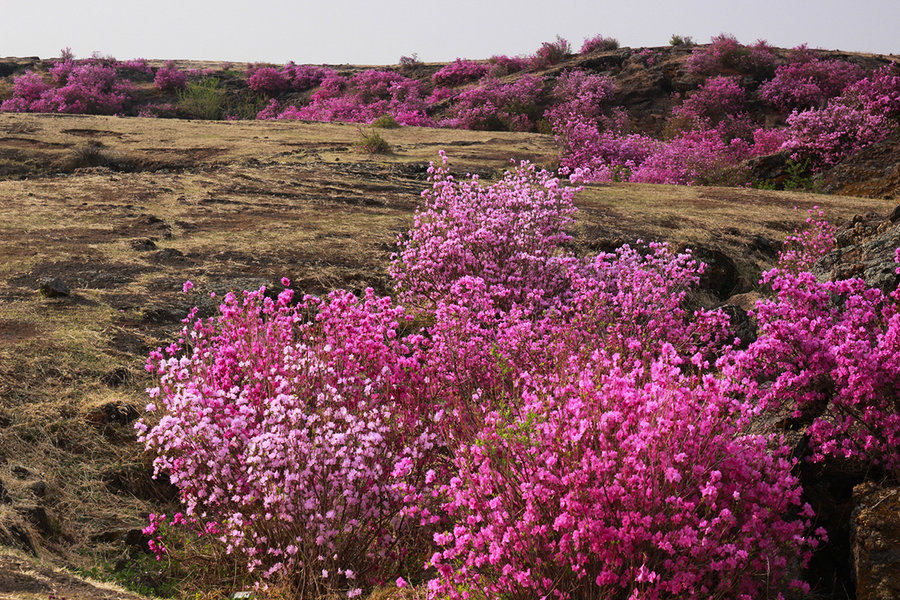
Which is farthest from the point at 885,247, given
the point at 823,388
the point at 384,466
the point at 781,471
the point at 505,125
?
the point at 505,125

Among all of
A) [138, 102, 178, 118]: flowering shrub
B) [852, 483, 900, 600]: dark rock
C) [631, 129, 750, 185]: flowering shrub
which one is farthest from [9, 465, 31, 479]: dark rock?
[138, 102, 178, 118]: flowering shrub

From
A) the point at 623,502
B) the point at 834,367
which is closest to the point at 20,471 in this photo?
the point at 623,502

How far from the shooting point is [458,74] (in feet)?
126

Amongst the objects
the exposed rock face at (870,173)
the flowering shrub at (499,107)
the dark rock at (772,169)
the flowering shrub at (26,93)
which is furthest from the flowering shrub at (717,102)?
the flowering shrub at (26,93)

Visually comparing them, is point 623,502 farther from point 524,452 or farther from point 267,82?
point 267,82

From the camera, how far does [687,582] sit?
9.46ft

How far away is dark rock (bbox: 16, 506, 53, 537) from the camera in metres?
4.19

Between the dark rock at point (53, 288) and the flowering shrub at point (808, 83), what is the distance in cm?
2793

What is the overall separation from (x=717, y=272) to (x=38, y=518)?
808 cm

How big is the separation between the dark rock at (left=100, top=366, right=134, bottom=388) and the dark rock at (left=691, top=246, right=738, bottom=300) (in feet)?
21.6

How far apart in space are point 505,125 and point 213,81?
1738 centimetres

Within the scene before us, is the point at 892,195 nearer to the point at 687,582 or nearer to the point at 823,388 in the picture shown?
the point at 823,388

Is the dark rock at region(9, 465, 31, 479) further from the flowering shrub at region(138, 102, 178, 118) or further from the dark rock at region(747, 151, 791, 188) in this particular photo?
the flowering shrub at region(138, 102, 178, 118)

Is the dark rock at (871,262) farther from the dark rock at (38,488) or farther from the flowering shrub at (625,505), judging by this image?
the dark rock at (38,488)
